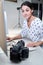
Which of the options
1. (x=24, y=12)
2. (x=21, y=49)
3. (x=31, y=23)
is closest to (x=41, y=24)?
(x=31, y=23)

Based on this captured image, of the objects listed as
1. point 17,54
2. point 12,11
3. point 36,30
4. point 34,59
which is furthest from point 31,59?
point 12,11

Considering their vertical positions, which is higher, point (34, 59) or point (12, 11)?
point (12, 11)

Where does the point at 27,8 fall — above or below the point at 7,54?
above

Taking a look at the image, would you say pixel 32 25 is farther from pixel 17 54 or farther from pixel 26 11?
pixel 17 54

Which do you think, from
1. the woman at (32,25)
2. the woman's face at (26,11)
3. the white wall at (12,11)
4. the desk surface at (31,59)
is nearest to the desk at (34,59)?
the desk surface at (31,59)

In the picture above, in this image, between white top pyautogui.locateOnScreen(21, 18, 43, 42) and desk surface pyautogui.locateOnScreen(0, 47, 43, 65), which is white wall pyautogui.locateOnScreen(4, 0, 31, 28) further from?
desk surface pyautogui.locateOnScreen(0, 47, 43, 65)

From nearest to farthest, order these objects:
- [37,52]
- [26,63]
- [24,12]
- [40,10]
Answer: [26,63], [37,52], [24,12], [40,10]

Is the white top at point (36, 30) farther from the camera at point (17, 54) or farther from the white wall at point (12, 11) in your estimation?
the white wall at point (12, 11)

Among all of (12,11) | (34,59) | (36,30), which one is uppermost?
(12,11)

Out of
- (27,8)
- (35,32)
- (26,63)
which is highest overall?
(27,8)

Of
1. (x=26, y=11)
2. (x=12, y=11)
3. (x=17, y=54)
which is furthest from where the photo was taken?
(x=12, y=11)

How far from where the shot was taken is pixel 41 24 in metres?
1.36

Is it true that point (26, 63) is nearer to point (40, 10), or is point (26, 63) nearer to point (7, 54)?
point (7, 54)

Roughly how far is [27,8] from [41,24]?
0.19 meters
